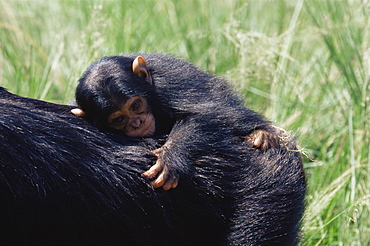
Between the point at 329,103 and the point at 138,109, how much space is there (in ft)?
7.23

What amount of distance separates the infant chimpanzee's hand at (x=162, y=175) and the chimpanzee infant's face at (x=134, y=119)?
461mm

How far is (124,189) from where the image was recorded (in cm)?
288

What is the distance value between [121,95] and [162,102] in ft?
0.80

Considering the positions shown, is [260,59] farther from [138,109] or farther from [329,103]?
[138,109]

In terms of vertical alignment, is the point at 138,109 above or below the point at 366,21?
below

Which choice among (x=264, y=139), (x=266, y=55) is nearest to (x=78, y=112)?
(x=264, y=139)

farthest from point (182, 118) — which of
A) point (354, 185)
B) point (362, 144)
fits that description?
point (362, 144)

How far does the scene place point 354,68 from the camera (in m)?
→ 5.14

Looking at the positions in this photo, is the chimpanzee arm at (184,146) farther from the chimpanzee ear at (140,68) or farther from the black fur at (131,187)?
the chimpanzee ear at (140,68)

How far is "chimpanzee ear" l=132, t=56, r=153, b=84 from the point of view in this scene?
3611 mm

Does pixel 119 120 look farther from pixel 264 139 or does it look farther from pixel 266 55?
pixel 266 55

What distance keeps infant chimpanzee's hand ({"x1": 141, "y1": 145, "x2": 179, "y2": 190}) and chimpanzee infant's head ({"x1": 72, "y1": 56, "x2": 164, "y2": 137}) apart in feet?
1.61

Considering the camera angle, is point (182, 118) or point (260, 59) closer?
point (182, 118)

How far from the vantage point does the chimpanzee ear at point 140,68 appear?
3.61 m
